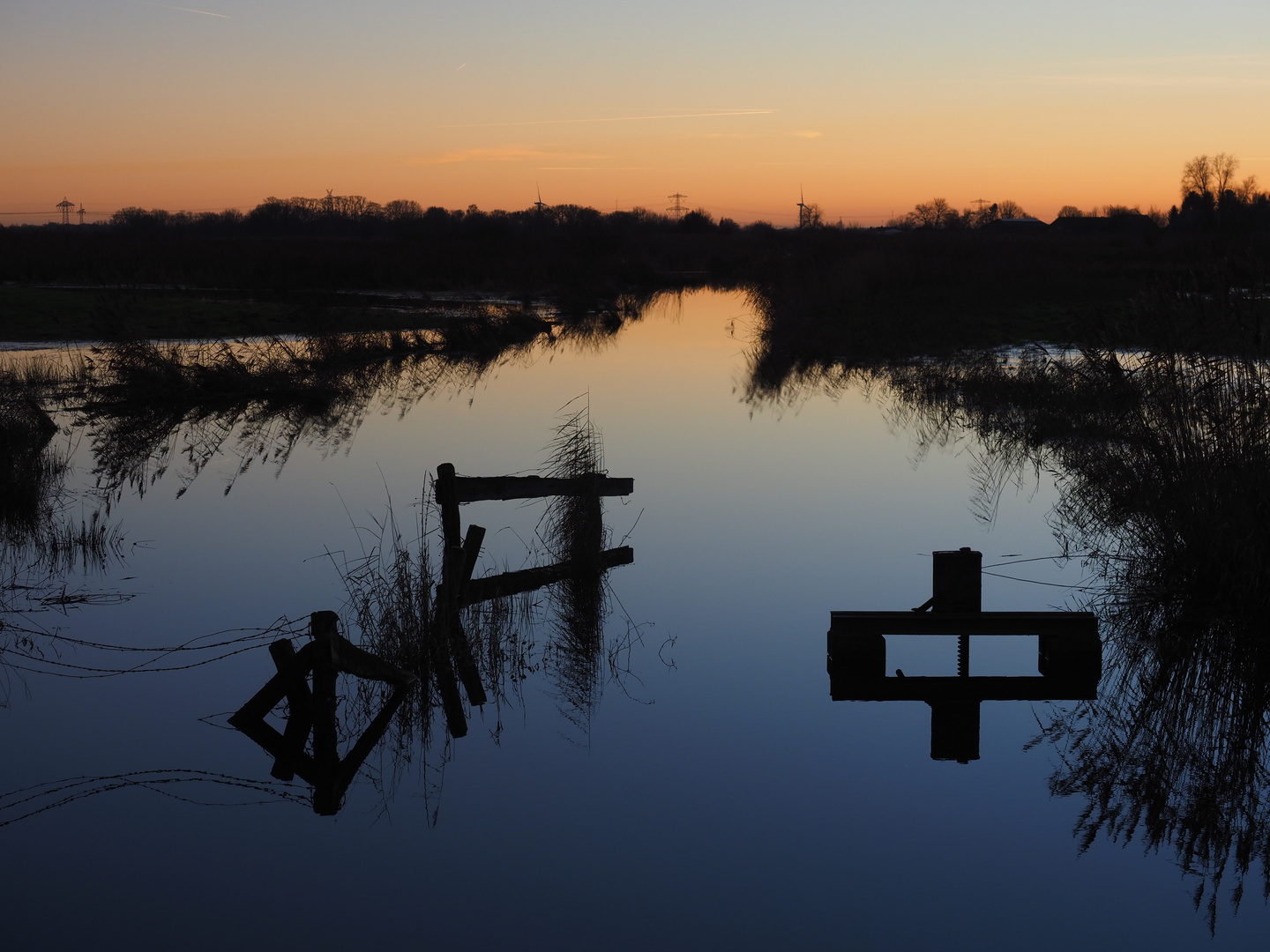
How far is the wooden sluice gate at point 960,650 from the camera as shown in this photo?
7734 mm

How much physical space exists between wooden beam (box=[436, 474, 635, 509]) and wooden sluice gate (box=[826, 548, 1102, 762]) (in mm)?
2481

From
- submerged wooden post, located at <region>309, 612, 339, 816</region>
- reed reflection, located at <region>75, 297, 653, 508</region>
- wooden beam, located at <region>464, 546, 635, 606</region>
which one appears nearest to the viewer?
submerged wooden post, located at <region>309, 612, 339, 816</region>

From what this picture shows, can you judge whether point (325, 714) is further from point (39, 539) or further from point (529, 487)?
point (39, 539)

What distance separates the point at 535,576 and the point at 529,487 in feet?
2.55

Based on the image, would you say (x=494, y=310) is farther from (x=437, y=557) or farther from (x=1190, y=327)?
(x=1190, y=327)

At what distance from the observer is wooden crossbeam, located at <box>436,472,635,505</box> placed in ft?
30.0

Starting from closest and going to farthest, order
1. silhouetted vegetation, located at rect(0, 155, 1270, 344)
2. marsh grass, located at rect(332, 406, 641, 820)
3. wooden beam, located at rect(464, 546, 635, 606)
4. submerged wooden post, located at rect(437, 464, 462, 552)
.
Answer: marsh grass, located at rect(332, 406, 641, 820) < submerged wooden post, located at rect(437, 464, 462, 552) < wooden beam, located at rect(464, 546, 635, 606) < silhouetted vegetation, located at rect(0, 155, 1270, 344)

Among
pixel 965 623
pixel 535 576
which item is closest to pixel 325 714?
pixel 535 576

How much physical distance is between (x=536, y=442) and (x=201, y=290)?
28.5m

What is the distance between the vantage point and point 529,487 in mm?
9344

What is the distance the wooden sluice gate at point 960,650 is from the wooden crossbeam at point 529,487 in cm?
258

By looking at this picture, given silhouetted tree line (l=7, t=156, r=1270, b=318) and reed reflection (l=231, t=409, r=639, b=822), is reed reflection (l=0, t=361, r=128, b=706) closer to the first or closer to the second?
reed reflection (l=231, t=409, r=639, b=822)

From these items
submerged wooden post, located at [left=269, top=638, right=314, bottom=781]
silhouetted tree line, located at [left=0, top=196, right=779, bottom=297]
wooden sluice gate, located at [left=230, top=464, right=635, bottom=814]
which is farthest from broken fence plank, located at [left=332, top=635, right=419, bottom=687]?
silhouetted tree line, located at [left=0, top=196, right=779, bottom=297]

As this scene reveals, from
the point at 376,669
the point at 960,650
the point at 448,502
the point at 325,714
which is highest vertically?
the point at 448,502
